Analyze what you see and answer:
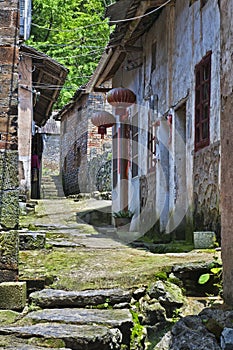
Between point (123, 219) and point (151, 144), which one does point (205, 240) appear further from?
point (123, 219)

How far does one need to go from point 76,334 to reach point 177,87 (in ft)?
Result: 19.4

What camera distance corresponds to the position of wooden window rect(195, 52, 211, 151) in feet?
21.8

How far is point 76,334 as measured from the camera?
2979mm

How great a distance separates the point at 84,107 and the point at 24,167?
7216 mm

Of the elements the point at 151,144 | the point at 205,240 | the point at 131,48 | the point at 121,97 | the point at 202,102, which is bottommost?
the point at 205,240

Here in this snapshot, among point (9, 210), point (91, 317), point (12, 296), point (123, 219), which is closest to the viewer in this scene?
point (91, 317)

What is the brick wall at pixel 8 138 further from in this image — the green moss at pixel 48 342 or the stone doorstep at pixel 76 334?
the green moss at pixel 48 342

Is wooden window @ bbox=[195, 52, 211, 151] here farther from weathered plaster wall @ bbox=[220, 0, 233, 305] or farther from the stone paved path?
weathered plaster wall @ bbox=[220, 0, 233, 305]

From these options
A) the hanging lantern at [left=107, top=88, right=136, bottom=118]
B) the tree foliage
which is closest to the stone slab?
the hanging lantern at [left=107, top=88, right=136, bottom=118]

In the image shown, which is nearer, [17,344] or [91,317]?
[17,344]

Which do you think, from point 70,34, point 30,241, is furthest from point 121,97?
point 70,34

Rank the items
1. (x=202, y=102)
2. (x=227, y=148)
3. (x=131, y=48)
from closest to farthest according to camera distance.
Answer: (x=227, y=148)
(x=202, y=102)
(x=131, y=48)

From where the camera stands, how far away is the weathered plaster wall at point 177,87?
641 centimetres

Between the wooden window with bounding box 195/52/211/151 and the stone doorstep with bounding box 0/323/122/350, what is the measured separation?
12.9ft
